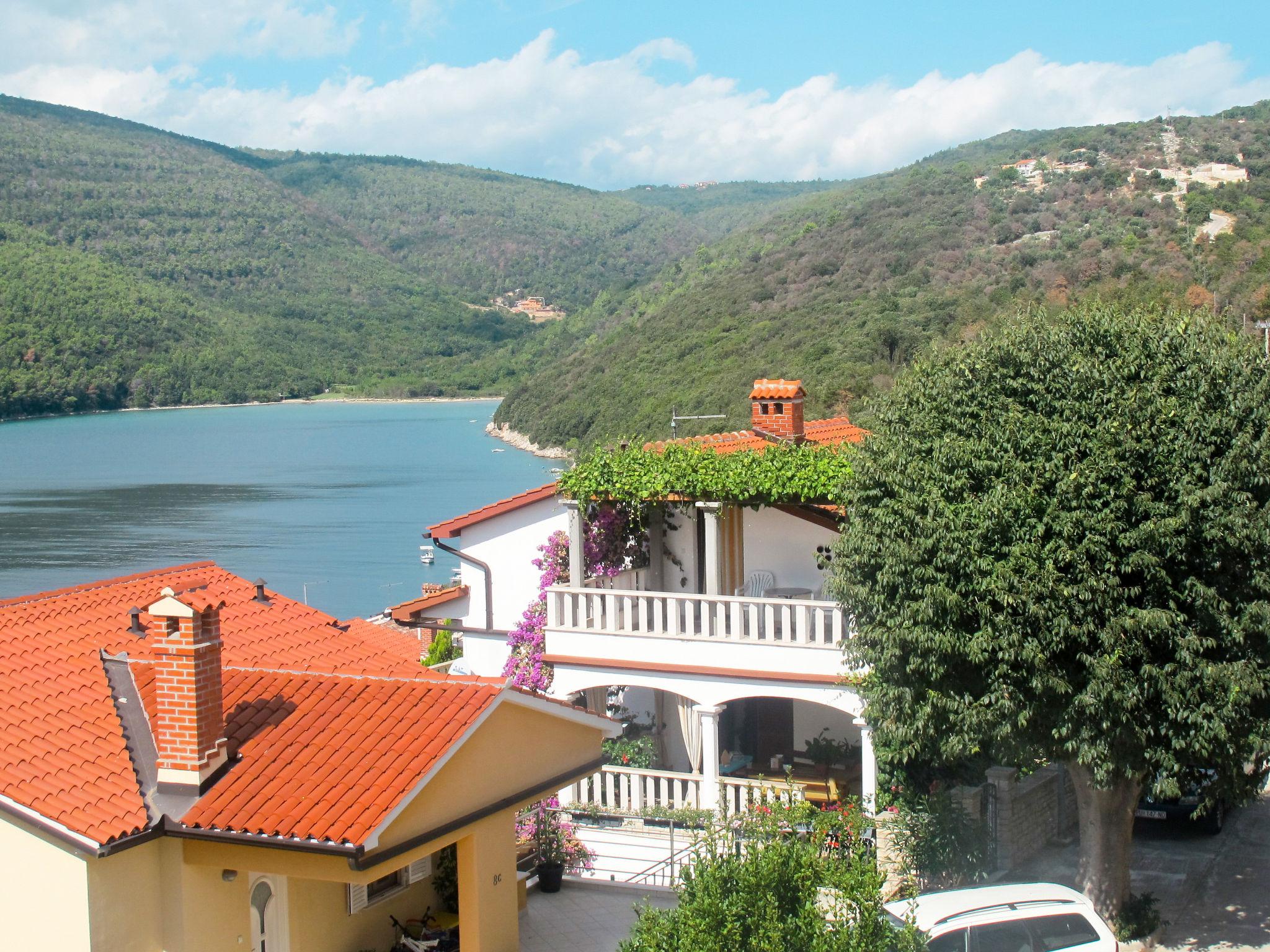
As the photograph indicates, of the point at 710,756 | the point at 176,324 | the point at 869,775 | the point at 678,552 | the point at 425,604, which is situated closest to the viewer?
the point at 869,775

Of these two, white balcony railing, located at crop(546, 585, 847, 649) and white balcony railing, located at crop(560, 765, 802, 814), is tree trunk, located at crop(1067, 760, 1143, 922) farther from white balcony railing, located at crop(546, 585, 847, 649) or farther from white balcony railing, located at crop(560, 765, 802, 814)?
white balcony railing, located at crop(560, 765, 802, 814)

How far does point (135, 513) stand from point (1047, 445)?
277ft

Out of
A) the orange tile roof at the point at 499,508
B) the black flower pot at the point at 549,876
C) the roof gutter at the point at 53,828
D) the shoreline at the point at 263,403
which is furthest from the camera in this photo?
the shoreline at the point at 263,403

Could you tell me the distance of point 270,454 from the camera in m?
125

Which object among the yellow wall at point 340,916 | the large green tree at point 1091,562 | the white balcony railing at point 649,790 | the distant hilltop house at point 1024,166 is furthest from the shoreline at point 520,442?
the yellow wall at point 340,916

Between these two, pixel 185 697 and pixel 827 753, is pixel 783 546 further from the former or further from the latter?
pixel 185 697

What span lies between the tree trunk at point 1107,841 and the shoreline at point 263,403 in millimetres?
146063

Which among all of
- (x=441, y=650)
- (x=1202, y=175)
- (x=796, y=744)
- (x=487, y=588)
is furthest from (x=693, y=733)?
(x=1202, y=175)

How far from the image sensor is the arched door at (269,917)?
25.8 feet

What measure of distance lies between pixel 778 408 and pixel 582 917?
7.28 meters

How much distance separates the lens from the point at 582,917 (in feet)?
34.3

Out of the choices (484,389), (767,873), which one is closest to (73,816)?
(767,873)

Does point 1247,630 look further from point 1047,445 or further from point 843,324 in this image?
point 843,324

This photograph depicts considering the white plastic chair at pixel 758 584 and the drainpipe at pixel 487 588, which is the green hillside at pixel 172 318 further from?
the white plastic chair at pixel 758 584
